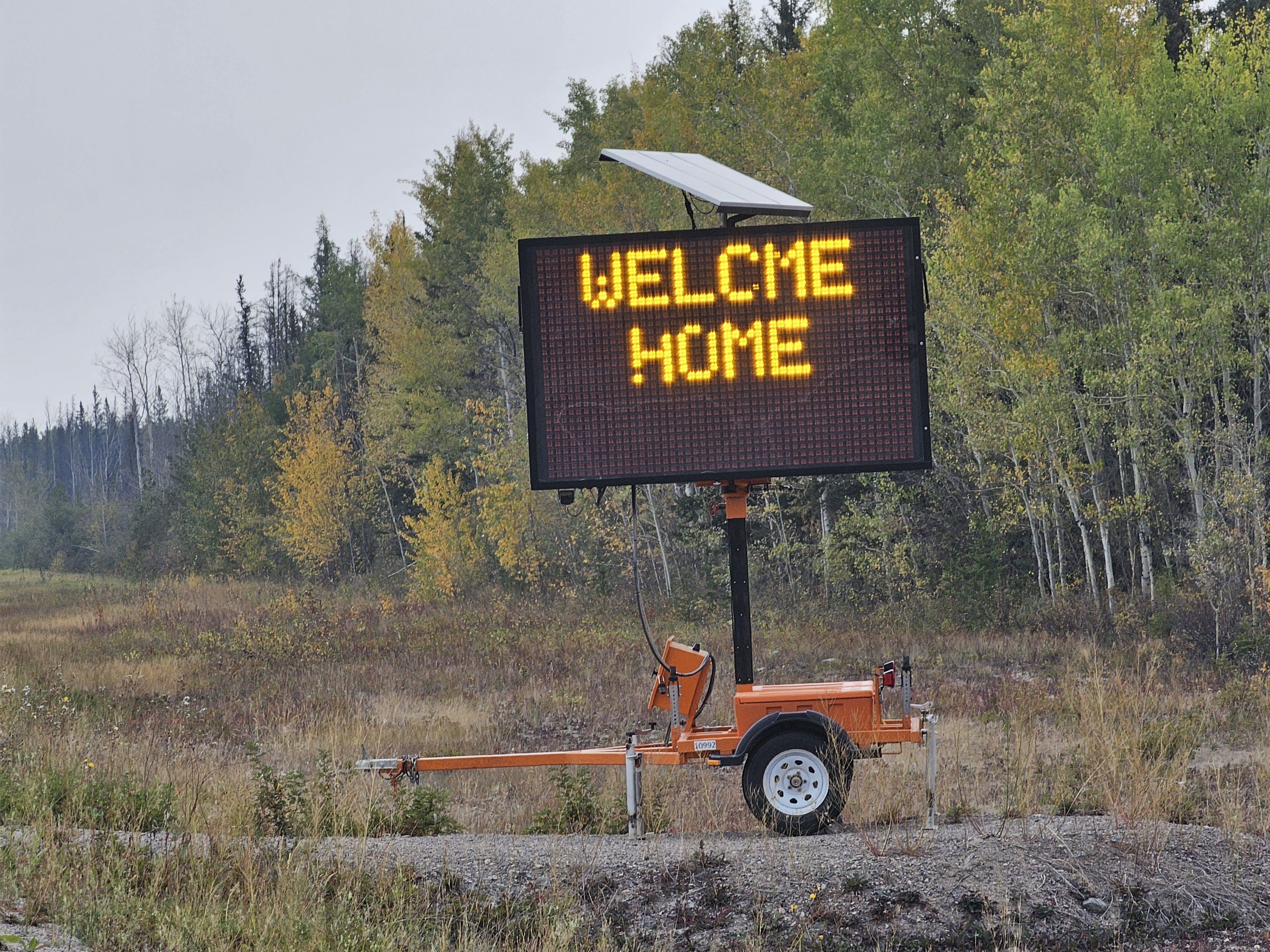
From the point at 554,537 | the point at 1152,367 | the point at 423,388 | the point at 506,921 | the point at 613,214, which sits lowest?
the point at 506,921

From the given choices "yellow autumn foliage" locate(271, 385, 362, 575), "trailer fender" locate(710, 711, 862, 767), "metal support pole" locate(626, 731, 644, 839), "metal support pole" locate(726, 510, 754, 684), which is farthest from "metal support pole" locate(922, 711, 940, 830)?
"yellow autumn foliage" locate(271, 385, 362, 575)

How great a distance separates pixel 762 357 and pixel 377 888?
3.70 m

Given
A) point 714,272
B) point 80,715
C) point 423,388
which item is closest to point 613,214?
point 423,388

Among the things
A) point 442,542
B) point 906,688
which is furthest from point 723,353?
point 442,542

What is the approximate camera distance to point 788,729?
24.1 ft

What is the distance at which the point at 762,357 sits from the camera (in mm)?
7398

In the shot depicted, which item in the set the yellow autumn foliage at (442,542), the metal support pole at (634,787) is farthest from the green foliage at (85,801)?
the yellow autumn foliage at (442,542)

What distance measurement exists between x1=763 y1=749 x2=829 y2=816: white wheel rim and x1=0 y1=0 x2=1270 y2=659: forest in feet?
5.63

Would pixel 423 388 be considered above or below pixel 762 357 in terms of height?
above

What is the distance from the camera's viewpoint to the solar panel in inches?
286

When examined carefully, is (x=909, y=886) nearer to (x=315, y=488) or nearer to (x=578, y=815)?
(x=578, y=815)

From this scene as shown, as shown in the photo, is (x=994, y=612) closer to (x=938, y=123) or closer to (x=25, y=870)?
(x=938, y=123)

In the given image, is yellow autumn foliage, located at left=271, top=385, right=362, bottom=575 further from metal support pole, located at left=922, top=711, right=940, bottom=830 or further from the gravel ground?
metal support pole, located at left=922, top=711, right=940, bottom=830

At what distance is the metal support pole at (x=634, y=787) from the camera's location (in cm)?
739
